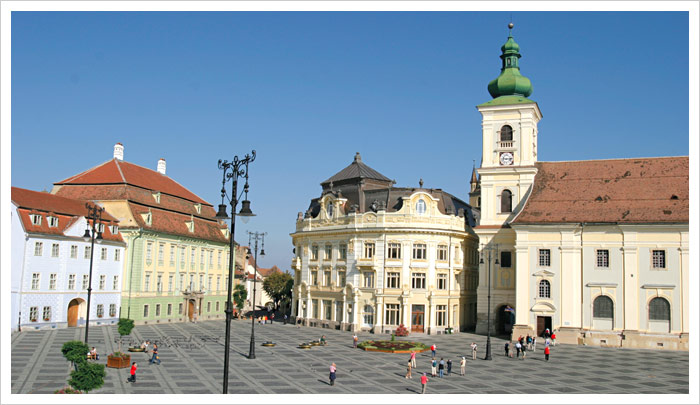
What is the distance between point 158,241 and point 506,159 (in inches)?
1363

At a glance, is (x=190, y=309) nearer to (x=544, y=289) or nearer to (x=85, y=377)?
(x=544, y=289)

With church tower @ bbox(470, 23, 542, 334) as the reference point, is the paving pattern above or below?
below

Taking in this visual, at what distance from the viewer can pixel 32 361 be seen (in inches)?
1437

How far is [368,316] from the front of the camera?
2402 inches

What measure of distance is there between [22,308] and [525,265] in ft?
131

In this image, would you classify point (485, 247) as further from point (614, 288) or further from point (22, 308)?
point (22, 308)

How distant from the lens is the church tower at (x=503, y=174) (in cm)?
5841

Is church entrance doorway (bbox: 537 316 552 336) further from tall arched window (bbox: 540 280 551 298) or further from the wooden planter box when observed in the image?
the wooden planter box

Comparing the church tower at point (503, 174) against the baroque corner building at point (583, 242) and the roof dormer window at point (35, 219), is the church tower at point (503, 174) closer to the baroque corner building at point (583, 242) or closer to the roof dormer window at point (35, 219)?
the baroque corner building at point (583, 242)

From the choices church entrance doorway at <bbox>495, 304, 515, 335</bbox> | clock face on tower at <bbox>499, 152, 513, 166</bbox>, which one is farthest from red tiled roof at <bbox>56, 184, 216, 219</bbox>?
church entrance doorway at <bbox>495, 304, 515, 335</bbox>

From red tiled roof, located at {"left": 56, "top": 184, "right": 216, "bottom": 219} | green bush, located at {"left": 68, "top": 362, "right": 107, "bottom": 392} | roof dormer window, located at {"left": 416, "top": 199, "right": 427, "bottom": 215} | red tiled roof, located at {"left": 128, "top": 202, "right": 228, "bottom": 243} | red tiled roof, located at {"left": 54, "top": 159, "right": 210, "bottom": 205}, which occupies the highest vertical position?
red tiled roof, located at {"left": 54, "top": 159, "right": 210, "bottom": 205}

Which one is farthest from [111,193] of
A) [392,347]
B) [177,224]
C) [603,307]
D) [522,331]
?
[603,307]

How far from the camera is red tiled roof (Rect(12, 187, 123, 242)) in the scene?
53062 millimetres

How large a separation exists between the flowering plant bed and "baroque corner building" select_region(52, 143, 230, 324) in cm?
2680
